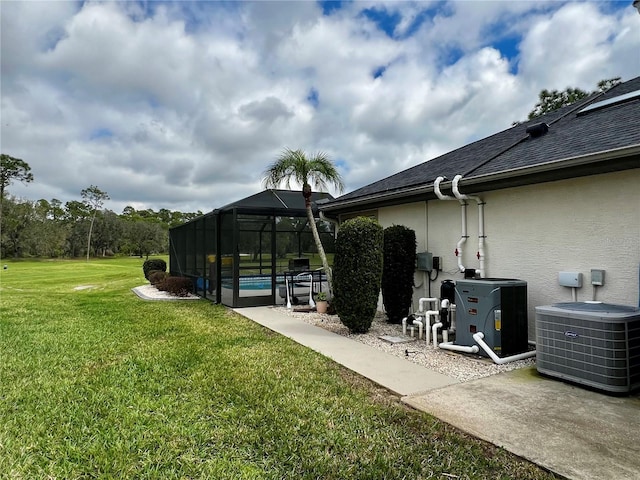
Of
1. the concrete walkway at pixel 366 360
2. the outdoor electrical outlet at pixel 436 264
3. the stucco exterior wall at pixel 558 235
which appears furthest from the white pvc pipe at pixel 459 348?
the outdoor electrical outlet at pixel 436 264

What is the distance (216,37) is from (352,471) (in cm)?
930

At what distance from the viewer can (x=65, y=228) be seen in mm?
44656

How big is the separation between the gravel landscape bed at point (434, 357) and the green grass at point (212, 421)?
3.55ft

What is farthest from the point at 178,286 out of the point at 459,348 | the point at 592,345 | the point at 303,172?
the point at 592,345

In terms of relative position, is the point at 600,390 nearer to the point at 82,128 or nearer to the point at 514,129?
the point at 514,129

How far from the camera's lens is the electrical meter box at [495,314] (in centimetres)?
482

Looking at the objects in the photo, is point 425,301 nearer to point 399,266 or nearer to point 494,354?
point 399,266

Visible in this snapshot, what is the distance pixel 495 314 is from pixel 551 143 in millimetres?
3079

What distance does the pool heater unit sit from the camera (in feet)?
11.8

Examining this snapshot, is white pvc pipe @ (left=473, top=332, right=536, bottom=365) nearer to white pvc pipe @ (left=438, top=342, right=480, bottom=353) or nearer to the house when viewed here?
white pvc pipe @ (left=438, top=342, right=480, bottom=353)

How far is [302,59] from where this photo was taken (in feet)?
33.1

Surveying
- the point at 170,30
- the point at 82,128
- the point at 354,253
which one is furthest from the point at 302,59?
the point at 82,128

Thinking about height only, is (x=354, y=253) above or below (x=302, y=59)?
below

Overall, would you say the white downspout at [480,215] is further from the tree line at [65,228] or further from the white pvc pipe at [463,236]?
the tree line at [65,228]
